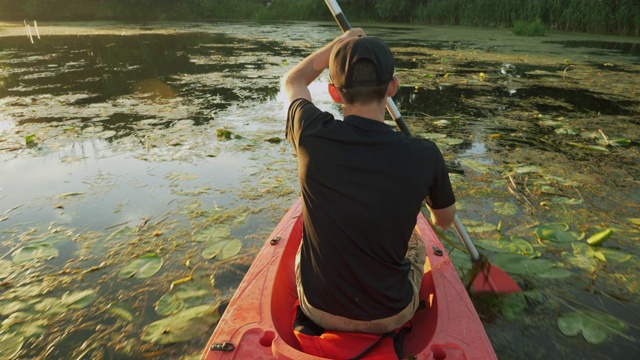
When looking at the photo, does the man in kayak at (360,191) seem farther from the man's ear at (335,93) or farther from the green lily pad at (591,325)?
the green lily pad at (591,325)

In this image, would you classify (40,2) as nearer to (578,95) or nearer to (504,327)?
(578,95)

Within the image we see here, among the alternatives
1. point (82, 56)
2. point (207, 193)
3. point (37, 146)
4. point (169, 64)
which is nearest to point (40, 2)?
point (82, 56)

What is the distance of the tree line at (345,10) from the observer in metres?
16.4

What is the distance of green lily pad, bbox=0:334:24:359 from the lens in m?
1.81

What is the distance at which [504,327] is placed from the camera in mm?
2010

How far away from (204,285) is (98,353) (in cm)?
60

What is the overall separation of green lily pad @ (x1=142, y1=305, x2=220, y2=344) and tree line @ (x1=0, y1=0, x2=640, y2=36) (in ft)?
58.5

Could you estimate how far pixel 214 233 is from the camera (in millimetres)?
2773

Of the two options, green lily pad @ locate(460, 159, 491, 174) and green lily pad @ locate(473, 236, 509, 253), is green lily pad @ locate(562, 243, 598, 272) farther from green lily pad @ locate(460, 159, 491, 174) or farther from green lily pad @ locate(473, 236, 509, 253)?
green lily pad @ locate(460, 159, 491, 174)

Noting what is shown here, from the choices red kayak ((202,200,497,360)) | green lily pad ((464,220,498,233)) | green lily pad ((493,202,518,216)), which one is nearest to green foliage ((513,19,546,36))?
green lily pad ((493,202,518,216))

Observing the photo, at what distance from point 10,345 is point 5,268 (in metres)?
0.71

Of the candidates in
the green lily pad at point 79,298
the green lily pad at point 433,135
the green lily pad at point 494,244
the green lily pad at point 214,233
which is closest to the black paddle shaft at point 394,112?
the green lily pad at point 494,244

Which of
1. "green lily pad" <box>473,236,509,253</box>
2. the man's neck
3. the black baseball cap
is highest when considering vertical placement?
the black baseball cap

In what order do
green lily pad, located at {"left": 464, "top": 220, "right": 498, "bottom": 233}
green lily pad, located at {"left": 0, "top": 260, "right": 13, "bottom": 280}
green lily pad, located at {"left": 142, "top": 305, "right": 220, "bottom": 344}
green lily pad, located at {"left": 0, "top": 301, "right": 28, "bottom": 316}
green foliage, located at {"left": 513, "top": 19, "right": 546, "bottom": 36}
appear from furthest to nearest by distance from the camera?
green foliage, located at {"left": 513, "top": 19, "right": 546, "bottom": 36}, green lily pad, located at {"left": 464, "top": 220, "right": 498, "bottom": 233}, green lily pad, located at {"left": 0, "top": 260, "right": 13, "bottom": 280}, green lily pad, located at {"left": 0, "top": 301, "right": 28, "bottom": 316}, green lily pad, located at {"left": 142, "top": 305, "right": 220, "bottom": 344}
